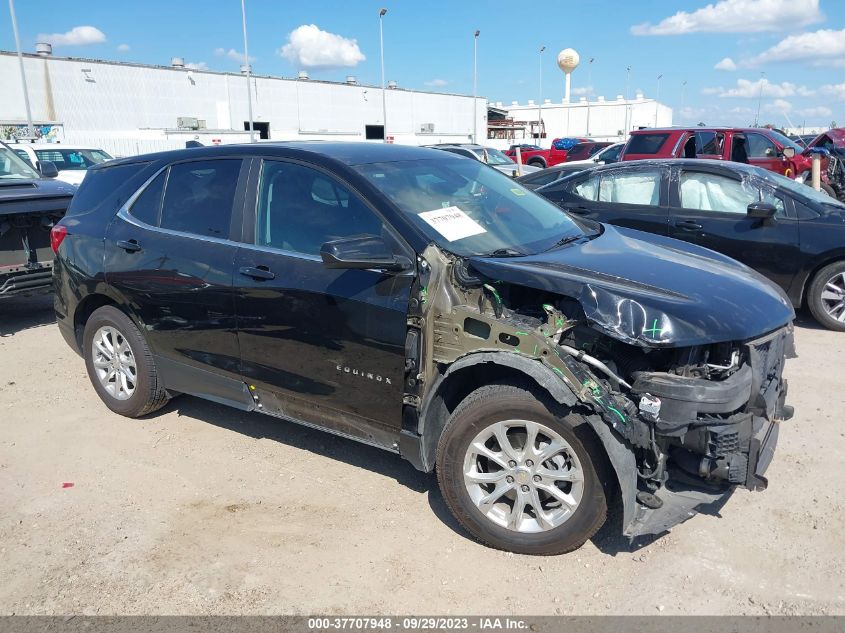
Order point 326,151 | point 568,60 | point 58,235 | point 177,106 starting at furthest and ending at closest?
point 568,60, point 177,106, point 58,235, point 326,151

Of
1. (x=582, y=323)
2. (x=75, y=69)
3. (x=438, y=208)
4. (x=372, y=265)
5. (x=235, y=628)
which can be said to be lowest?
(x=235, y=628)

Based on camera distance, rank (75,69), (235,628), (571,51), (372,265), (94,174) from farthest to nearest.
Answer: (571,51), (75,69), (94,174), (372,265), (235,628)

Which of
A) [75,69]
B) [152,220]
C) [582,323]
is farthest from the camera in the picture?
[75,69]

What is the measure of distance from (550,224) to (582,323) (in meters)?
1.28

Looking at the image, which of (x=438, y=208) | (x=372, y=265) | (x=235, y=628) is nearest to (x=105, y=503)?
(x=235, y=628)

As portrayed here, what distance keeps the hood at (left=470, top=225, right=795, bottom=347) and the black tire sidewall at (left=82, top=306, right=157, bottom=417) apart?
260cm

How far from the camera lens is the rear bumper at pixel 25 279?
6.76 metres

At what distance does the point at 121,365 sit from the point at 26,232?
3.22 meters

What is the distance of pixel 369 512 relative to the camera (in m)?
3.61

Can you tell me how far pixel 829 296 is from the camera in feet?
21.4

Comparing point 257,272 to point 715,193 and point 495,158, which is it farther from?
point 495,158

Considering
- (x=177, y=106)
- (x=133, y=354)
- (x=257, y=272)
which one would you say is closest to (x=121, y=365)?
(x=133, y=354)

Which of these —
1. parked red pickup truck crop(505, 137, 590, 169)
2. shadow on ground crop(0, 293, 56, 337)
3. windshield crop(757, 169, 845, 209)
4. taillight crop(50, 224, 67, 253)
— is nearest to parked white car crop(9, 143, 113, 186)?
shadow on ground crop(0, 293, 56, 337)

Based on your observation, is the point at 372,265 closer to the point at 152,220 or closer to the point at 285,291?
the point at 285,291
